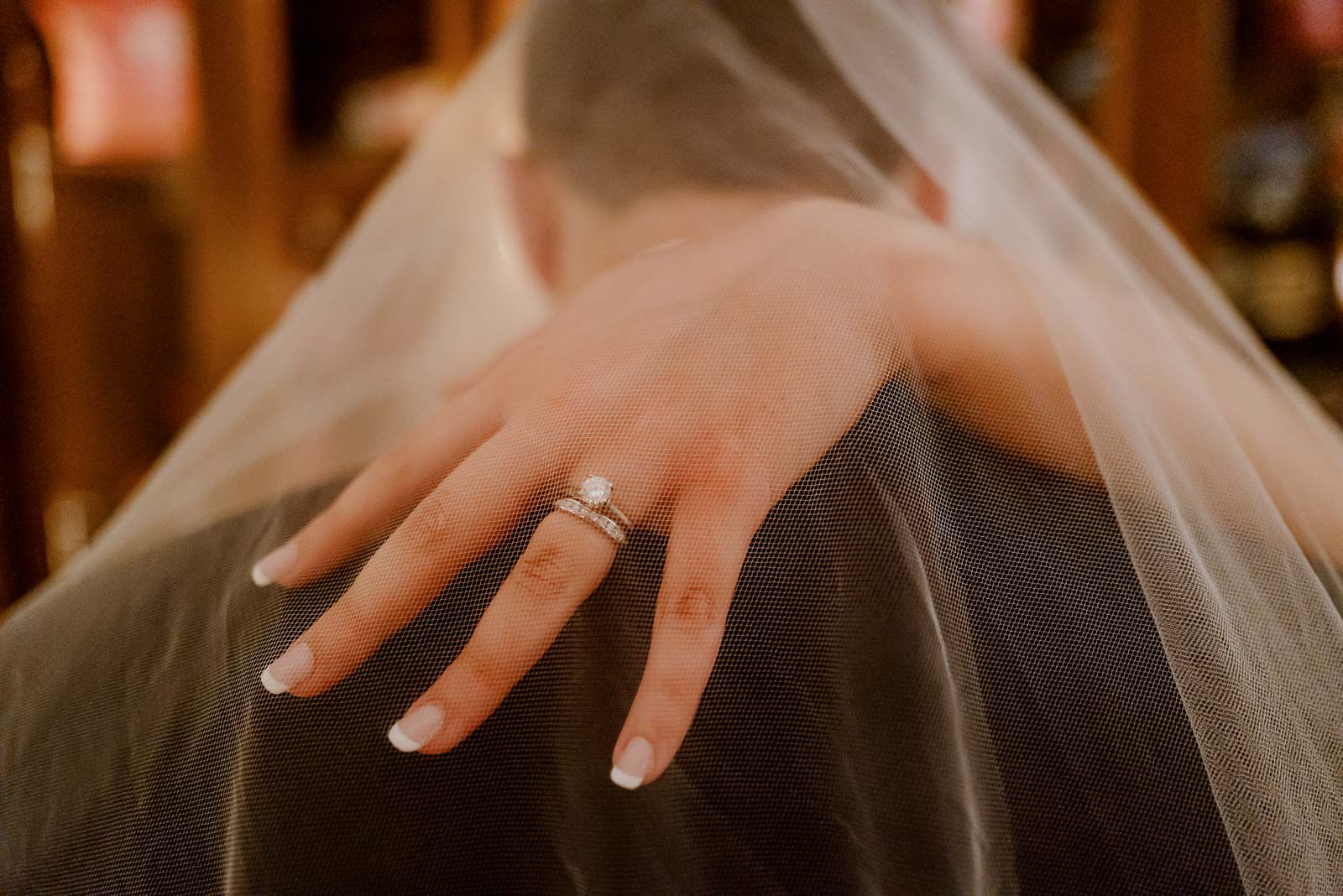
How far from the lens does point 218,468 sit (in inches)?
28.4

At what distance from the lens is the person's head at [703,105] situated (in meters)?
0.58

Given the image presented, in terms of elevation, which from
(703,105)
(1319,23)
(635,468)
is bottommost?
(635,468)

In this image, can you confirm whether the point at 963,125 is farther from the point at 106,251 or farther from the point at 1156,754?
the point at 106,251

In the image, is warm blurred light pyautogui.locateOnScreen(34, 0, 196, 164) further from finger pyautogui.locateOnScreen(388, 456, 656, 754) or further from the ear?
finger pyautogui.locateOnScreen(388, 456, 656, 754)

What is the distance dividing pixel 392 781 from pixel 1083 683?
1.11 ft

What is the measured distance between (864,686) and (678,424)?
6.1 inches

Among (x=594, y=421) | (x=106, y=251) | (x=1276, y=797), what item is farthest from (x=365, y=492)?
(x=106, y=251)

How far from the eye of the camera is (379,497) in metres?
0.44

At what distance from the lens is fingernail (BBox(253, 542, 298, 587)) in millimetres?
449

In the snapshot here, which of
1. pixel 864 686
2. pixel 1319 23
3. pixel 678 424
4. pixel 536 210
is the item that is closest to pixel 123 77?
pixel 536 210

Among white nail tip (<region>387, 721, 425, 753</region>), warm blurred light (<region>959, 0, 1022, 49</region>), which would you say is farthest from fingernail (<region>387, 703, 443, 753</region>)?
warm blurred light (<region>959, 0, 1022, 49</region>)

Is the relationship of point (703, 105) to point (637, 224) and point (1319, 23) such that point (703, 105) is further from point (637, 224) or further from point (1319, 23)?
point (1319, 23)

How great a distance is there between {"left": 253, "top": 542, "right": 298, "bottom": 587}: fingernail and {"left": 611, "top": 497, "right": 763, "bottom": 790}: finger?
0.67 feet

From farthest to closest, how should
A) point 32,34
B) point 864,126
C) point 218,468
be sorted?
point 32,34 < point 218,468 < point 864,126
